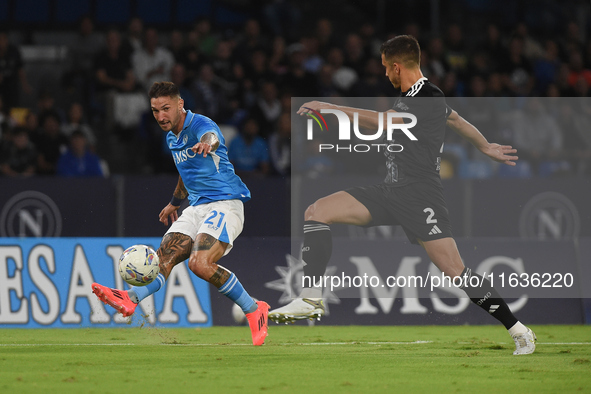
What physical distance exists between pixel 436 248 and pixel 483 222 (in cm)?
547

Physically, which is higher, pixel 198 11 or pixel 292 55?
pixel 198 11

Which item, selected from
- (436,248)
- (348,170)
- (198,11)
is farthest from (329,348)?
(198,11)

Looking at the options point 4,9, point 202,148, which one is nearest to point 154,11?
point 4,9

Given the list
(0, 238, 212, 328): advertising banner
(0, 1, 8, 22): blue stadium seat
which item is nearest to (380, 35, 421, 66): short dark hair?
(0, 238, 212, 328): advertising banner

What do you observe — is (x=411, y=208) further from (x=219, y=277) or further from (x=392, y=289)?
(x=392, y=289)

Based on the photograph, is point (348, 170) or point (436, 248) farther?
point (348, 170)

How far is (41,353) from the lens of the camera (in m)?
7.15

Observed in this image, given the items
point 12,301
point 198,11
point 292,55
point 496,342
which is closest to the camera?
point 496,342

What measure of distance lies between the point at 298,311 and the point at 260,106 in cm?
680

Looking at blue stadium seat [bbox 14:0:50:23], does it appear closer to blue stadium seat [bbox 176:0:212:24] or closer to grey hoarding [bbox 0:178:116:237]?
blue stadium seat [bbox 176:0:212:24]

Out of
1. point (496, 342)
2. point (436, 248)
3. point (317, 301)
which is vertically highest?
point (436, 248)

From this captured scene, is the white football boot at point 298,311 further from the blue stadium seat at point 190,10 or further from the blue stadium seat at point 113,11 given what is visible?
Result: the blue stadium seat at point 113,11

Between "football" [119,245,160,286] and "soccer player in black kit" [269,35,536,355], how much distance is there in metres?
1.11

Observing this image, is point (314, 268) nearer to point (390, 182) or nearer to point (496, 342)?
point (390, 182)
